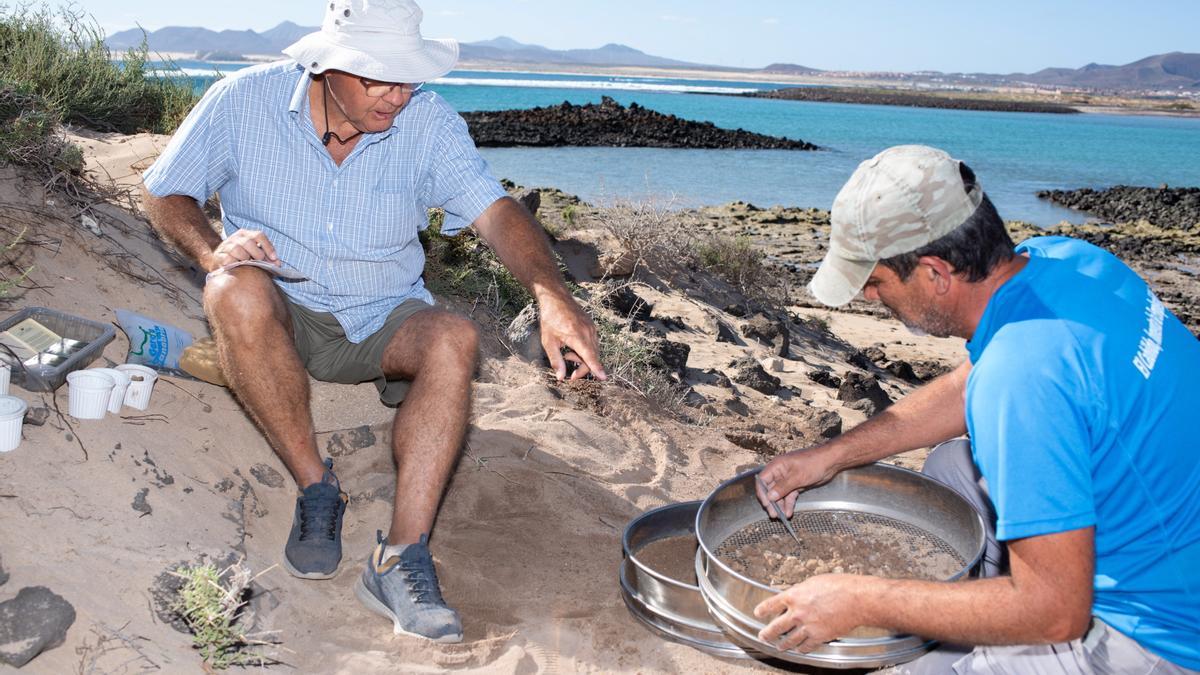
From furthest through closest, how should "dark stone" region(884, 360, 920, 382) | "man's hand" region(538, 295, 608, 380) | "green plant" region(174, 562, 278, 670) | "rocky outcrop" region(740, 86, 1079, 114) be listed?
"rocky outcrop" region(740, 86, 1079, 114)
"dark stone" region(884, 360, 920, 382)
"man's hand" region(538, 295, 608, 380)
"green plant" region(174, 562, 278, 670)

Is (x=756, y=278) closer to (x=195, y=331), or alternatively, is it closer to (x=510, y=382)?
(x=510, y=382)

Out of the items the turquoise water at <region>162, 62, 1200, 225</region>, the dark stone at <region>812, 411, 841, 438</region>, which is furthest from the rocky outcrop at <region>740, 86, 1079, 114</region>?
the dark stone at <region>812, 411, 841, 438</region>

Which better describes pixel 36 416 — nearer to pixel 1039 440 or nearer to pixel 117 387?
pixel 117 387

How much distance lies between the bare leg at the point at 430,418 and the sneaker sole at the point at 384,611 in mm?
168

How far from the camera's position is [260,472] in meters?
3.71

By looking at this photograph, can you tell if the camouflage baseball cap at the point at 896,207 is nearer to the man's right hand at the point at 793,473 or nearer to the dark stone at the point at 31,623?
the man's right hand at the point at 793,473

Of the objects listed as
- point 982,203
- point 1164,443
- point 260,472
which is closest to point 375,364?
point 260,472

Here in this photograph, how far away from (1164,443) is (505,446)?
273 centimetres

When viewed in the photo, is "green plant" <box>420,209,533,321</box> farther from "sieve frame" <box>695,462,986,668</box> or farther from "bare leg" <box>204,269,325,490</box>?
"sieve frame" <box>695,462,986,668</box>

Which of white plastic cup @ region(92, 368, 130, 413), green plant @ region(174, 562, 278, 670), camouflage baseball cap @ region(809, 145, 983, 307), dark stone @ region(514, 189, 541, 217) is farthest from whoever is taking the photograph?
dark stone @ region(514, 189, 541, 217)

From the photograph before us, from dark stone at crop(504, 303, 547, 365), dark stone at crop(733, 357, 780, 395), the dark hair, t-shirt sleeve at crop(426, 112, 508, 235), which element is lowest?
dark stone at crop(733, 357, 780, 395)

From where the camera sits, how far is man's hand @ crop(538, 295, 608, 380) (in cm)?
310

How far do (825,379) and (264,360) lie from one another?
4.81 m

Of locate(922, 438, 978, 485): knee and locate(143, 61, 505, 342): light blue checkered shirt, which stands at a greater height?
locate(143, 61, 505, 342): light blue checkered shirt
